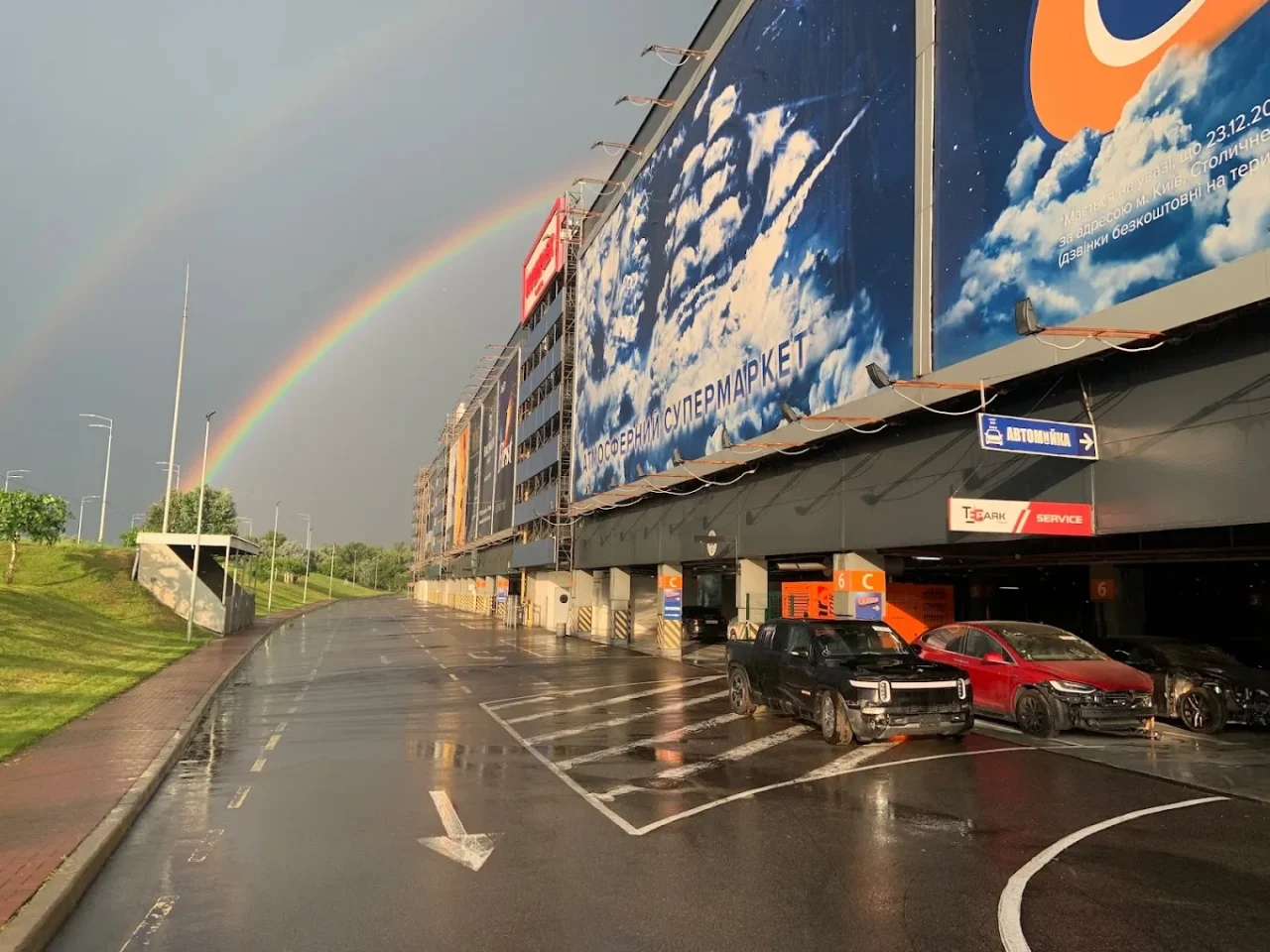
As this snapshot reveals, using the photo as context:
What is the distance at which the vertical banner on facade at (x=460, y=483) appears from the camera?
3808 inches

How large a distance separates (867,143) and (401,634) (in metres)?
35.3

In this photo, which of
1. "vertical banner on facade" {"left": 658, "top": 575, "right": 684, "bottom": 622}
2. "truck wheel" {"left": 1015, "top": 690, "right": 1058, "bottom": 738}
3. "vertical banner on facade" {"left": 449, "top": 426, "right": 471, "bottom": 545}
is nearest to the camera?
"truck wheel" {"left": 1015, "top": 690, "right": 1058, "bottom": 738}

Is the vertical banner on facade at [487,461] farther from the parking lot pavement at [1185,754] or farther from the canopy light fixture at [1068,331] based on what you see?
the canopy light fixture at [1068,331]

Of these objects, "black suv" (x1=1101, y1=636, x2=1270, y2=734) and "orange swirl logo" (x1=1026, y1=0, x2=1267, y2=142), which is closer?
"orange swirl logo" (x1=1026, y1=0, x2=1267, y2=142)

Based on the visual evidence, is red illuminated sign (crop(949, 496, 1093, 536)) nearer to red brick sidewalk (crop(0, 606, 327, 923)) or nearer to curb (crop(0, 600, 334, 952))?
curb (crop(0, 600, 334, 952))

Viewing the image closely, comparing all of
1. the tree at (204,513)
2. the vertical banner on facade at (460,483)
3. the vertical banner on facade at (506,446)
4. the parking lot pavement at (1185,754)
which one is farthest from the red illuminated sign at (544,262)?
the tree at (204,513)

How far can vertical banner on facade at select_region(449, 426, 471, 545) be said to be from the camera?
96731 mm

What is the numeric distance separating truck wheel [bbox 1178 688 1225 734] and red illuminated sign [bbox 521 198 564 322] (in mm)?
45237

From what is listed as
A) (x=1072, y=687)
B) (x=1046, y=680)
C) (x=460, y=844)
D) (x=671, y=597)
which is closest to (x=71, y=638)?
(x=671, y=597)

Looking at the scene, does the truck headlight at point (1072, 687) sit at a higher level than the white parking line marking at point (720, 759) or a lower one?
higher

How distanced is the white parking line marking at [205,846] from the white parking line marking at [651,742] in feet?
14.2

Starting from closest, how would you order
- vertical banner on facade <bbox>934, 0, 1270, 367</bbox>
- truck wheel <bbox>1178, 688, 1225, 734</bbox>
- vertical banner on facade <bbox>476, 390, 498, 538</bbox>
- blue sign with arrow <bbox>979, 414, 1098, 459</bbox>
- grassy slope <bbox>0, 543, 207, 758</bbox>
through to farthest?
vertical banner on facade <bbox>934, 0, 1270, 367</bbox> → blue sign with arrow <bbox>979, 414, 1098, 459</bbox> → truck wheel <bbox>1178, 688, 1225, 734</bbox> → grassy slope <bbox>0, 543, 207, 758</bbox> → vertical banner on facade <bbox>476, 390, 498, 538</bbox>

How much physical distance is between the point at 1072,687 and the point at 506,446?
61.7 meters

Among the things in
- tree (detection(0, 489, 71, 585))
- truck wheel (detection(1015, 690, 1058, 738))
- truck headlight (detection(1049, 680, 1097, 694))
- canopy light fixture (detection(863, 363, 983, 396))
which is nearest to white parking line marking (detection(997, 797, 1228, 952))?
truck headlight (detection(1049, 680, 1097, 694))
